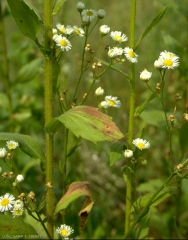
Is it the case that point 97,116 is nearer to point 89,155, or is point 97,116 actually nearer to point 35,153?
point 35,153

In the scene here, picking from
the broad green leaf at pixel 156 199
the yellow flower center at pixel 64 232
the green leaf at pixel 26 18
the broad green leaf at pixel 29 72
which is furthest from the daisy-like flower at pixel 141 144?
the broad green leaf at pixel 29 72

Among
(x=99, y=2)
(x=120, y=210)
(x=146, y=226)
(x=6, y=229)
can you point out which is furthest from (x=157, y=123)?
(x=99, y=2)

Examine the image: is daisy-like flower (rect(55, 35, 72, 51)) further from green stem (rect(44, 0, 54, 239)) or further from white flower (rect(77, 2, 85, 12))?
white flower (rect(77, 2, 85, 12))

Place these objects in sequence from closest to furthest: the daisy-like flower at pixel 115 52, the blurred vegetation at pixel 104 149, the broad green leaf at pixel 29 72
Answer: the daisy-like flower at pixel 115 52, the blurred vegetation at pixel 104 149, the broad green leaf at pixel 29 72

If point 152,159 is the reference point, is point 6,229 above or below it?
below

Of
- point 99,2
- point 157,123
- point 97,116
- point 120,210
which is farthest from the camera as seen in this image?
point 99,2

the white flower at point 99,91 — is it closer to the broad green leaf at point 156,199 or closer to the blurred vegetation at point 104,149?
the blurred vegetation at point 104,149

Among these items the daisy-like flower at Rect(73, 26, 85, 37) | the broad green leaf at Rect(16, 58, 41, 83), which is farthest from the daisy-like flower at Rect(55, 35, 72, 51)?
the broad green leaf at Rect(16, 58, 41, 83)
